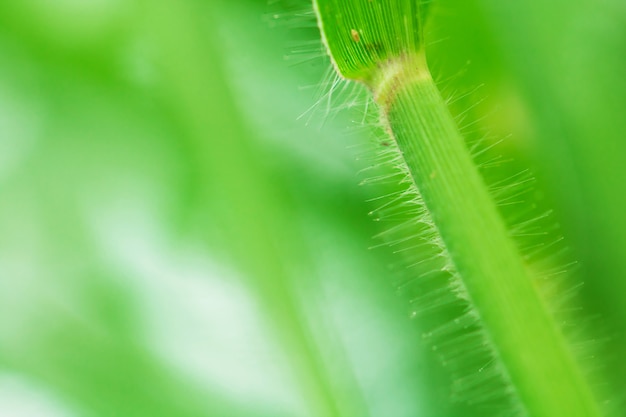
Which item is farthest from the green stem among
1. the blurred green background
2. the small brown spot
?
the blurred green background

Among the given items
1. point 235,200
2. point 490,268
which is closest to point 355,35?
point 490,268

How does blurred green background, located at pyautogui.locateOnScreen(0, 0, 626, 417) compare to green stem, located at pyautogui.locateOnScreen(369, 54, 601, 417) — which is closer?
green stem, located at pyautogui.locateOnScreen(369, 54, 601, 417)

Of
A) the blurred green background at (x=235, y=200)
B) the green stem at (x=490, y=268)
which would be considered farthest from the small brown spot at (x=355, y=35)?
the blurred green background at (x=235, y=200)

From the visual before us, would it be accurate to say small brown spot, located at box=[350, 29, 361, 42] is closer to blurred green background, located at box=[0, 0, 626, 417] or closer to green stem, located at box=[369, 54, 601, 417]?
green stem, located at box=[369, 54, 601, 417]

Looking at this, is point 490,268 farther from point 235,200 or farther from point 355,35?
point 235,200

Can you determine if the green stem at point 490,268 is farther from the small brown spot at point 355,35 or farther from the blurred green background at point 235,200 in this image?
the blurred green background at point 235,200
